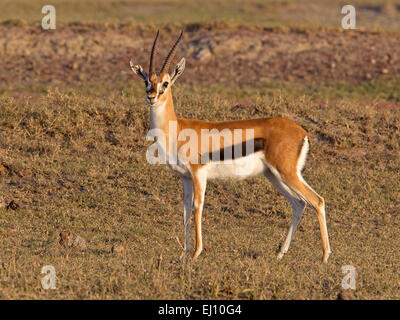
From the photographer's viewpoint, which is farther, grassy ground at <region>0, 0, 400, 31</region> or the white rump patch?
grassy ground at <region>0, 0, 400, 31</region>

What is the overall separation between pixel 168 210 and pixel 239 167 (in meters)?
2.28

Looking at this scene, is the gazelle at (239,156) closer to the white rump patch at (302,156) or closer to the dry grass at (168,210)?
the white rump patch at (302,156)

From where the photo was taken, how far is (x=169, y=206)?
991cm

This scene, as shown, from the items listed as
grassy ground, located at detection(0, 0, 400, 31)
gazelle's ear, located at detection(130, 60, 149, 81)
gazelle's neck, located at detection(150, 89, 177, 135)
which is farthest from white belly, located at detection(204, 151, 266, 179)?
grassy ground, located at detection(0, 0, 400, 31)

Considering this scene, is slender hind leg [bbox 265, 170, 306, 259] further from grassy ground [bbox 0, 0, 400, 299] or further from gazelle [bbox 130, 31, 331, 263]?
grassy ground [bbox 0, 0, 400, 299]

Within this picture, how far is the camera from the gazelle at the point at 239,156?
7.75 metres

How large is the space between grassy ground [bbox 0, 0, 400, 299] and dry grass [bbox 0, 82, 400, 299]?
0.06 feet

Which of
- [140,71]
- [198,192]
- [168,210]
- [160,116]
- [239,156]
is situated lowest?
[168,210]

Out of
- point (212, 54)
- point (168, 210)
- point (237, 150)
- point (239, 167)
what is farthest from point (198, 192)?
point (212, 54)

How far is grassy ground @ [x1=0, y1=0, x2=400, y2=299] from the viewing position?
662 cm

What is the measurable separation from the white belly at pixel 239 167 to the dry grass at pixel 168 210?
862 millimetres

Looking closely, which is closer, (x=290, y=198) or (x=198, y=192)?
(x=198, y=192)

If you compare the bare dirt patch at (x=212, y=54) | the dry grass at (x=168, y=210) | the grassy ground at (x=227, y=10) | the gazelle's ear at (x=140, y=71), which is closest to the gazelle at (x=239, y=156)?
the gazelle's ear at (x=140, y=71)

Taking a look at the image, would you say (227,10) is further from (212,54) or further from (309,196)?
(309,196)
